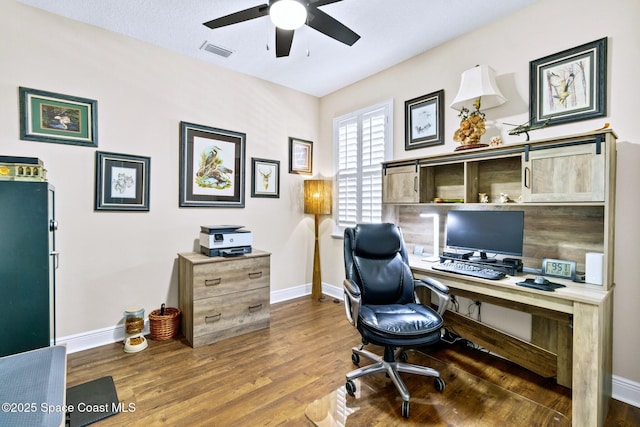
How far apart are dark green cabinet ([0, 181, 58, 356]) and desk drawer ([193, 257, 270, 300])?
1095 millimetres

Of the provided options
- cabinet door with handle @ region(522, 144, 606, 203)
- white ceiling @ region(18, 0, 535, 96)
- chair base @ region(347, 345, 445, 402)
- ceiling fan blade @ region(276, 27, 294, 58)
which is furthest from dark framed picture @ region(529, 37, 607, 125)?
chair base @ region(347, 345, 445, 402)

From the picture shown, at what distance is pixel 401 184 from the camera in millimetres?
3021

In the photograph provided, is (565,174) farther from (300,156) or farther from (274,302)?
(274,302)

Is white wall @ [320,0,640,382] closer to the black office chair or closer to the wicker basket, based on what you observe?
the black office chair

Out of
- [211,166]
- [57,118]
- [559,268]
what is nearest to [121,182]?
[57,118]

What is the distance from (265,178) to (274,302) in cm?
161

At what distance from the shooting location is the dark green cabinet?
1.66 metres

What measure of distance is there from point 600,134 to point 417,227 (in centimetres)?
165

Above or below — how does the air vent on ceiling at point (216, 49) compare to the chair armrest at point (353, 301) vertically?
above

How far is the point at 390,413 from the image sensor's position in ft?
6.11

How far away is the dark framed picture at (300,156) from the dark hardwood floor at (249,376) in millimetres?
2108

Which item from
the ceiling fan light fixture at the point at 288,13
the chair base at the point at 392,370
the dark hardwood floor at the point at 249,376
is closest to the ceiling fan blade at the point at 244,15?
the ceiling fan light fixture at the point at 288,13

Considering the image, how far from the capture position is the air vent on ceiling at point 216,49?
2.99 meters

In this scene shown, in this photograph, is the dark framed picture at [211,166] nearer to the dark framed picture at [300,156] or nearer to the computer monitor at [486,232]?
the dark framed picture at [300,156]
